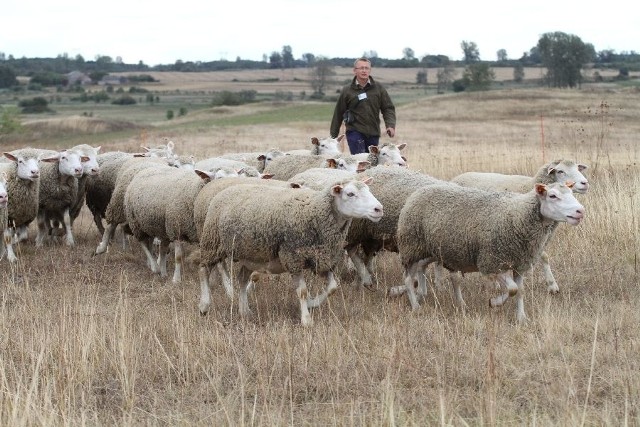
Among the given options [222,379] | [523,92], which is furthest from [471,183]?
[523,92]

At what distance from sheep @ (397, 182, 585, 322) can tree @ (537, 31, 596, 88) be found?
280 ft

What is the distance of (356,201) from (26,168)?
21.4 ft

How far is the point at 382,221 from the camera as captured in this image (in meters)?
10.3

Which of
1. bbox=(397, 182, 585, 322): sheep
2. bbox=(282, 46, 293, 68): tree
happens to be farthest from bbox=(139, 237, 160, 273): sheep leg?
bbox=(282, 46, 293, 68): tree

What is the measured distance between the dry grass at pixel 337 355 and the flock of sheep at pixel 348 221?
0.39 meters

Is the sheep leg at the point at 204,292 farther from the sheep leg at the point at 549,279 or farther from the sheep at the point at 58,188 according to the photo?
the sheep at the point at 58,188

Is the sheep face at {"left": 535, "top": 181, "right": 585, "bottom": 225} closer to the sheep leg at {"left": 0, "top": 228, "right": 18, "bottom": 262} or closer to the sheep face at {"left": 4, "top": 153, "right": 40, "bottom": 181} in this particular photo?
the sheep leg at {"left": 0, "top": 228, "right": 18, "bottom": 262}

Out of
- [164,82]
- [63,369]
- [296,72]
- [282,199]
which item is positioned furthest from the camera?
[296,72]

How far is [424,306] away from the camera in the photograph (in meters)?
9.12

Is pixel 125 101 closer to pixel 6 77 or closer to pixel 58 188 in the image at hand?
pixel 6 77

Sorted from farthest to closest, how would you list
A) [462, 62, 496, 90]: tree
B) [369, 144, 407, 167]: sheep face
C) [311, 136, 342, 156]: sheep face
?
[462, 62, 496, 90]: tree
[311, 136, 342, 156]: sheep face
[369, 144, 407, 167]: sheep face

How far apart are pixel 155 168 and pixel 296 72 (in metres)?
145

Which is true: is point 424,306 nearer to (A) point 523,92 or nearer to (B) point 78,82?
(A) point 523,92

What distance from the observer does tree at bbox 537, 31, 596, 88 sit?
9031 cm
